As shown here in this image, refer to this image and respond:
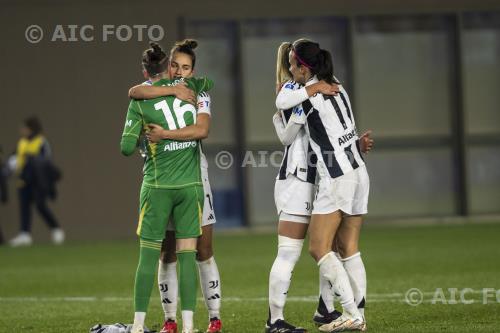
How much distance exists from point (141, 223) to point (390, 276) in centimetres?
559

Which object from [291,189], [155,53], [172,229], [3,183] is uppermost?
[155,53]

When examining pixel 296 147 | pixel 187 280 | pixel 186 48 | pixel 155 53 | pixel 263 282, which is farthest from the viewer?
pixel 263 282

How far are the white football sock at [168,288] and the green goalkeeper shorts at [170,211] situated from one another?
537mm

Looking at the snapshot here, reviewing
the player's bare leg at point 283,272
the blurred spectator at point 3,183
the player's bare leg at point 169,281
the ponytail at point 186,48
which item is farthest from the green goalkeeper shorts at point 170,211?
the blurred spectator at point 3,183

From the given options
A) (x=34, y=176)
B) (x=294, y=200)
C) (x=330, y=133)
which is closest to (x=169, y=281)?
(x=294, y=200)

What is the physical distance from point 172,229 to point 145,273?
513 millimetres

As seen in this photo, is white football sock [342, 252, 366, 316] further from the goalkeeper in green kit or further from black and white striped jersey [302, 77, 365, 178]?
the goalkeeper in green kit

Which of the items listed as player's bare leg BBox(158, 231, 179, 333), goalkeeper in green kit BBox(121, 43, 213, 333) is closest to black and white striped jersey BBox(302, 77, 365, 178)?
goalkeeper in green kit BBox(121, 43, 213, 333)

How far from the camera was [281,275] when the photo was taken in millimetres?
8711

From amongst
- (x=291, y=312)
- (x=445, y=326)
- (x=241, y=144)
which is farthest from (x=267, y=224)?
(x=445, y=326)

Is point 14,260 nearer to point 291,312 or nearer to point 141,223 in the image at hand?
point 291,312

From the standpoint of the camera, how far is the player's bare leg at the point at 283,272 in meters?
8.68

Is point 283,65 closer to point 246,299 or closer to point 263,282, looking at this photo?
point 246,299

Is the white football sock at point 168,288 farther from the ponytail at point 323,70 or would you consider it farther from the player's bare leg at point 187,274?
the ponytail at point 323,70
